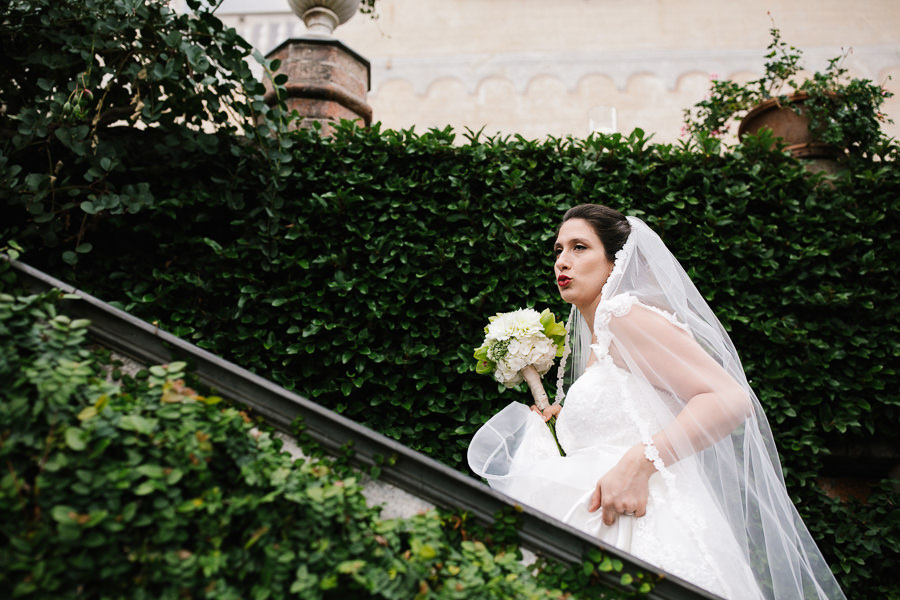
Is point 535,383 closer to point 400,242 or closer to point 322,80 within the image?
point 400,242

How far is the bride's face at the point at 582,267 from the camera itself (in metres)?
2.48

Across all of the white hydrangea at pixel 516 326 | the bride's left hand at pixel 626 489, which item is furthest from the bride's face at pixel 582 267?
the bride's left hand at pixel 626 489

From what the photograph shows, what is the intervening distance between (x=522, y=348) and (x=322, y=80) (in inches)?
112

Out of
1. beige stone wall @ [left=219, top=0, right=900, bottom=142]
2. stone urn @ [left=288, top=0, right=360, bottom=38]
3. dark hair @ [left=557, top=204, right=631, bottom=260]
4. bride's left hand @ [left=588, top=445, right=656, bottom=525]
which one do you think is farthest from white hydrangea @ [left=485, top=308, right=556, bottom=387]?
beige stone wall @ [left=219, top=0, right=900, bottom=142]

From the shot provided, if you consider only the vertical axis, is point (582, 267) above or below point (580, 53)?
below

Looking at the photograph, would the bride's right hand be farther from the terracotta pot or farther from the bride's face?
the terracotta pot

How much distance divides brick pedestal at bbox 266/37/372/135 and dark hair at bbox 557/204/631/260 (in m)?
2.26

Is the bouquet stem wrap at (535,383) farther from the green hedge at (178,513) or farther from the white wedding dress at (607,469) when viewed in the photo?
the green hedge at (178,513)

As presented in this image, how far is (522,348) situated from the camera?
253cm

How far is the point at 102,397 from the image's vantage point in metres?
1.35

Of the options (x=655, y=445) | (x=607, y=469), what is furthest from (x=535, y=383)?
(x=655, y=445)

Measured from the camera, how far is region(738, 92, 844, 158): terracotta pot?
13.1ft

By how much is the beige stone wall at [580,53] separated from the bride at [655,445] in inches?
201

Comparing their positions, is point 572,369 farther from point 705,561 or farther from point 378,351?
point 705,561
